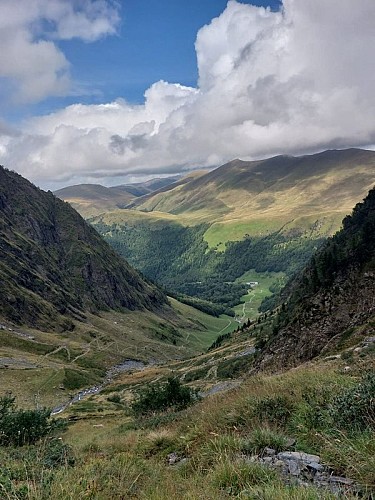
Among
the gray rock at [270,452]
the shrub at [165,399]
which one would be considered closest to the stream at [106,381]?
the shrub at [165,399]

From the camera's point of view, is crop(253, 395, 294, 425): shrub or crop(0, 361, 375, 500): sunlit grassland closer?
crop(0, 361, 375, 500): sunlit grassland

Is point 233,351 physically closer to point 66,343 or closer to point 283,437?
point 66,343

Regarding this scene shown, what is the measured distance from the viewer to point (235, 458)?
27.2 feet

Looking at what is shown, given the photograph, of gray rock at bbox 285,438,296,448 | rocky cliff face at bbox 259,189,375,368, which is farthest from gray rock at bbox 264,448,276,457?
rocky cliff face at bbox 259,189,375,368

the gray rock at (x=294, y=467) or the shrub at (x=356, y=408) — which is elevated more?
the shrub at (x=356, y=408)

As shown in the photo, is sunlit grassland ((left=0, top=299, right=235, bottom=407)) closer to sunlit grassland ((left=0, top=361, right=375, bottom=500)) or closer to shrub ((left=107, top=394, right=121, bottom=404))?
shrub ((left=107, top=394, right=121, bottom=404))

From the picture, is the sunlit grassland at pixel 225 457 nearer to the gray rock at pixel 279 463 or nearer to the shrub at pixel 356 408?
the shrub at pixel 356 408

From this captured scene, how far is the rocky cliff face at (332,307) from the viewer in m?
47.3

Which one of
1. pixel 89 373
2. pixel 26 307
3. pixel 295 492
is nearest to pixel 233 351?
pixel 89 373

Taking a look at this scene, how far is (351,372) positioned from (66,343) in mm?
154955

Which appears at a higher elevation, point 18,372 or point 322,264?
point 322,264

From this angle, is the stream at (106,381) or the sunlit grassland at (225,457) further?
the stream at (106,381)

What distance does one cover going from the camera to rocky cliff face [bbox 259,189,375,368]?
155ft

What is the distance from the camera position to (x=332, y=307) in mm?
52812
